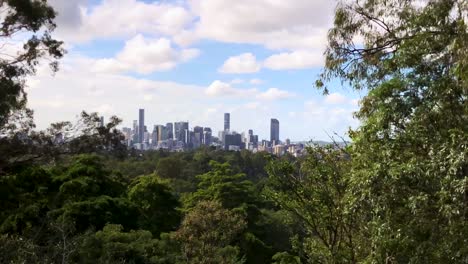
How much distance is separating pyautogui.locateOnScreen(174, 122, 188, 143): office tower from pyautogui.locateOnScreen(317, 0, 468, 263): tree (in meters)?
142

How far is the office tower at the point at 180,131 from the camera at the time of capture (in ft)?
487

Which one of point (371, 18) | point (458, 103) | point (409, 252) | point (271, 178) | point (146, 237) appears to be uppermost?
point (371, 18)

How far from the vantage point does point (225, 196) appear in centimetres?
2809

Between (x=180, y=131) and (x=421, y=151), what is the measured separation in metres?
145

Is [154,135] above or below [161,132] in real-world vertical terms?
below

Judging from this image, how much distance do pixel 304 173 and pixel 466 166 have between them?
5149mm

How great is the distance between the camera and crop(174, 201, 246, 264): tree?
17.5 m

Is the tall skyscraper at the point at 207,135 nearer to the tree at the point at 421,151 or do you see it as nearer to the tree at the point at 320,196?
the tree at the point at 320,196

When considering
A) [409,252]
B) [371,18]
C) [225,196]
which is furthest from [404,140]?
[225,196]

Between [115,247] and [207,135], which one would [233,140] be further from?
[115,247]

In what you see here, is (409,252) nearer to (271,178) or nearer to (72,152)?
(271,178)

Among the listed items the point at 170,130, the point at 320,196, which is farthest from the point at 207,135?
the point at 320,196

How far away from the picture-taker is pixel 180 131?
150125 millimetres

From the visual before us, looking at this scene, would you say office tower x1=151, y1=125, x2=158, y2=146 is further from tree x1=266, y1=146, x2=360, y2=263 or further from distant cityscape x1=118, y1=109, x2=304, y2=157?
tree x1=266, y1=146, x2=360, y2=263
